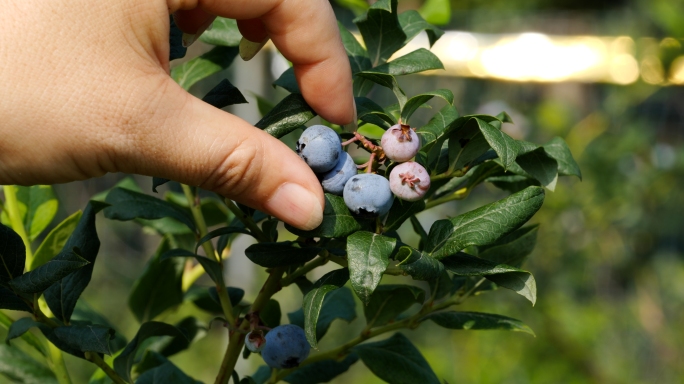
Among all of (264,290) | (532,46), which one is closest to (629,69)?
(532,46)

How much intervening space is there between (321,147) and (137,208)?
0.35 meters

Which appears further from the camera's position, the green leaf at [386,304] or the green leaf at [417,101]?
the green leaf at [386,304]

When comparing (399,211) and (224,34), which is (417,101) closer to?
(399,211)

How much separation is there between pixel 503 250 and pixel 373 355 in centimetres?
21

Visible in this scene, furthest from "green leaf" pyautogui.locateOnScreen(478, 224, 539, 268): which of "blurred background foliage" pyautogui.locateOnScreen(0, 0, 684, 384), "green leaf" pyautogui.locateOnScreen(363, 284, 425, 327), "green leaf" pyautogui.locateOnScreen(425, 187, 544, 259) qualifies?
"blurred background foliage" pyautogui.locateOnScreen(0, 0, 684, 384)

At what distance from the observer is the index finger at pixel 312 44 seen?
677 mm

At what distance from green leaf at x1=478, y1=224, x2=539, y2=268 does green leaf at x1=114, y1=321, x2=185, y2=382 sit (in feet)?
1.25

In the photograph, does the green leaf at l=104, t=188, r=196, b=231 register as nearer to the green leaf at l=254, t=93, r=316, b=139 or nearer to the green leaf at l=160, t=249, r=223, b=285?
the green leaf at l=160, t=249, r=223, b=285

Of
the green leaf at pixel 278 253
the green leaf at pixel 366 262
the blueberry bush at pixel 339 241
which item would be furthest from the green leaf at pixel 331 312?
the green leaf at pixel 366 262

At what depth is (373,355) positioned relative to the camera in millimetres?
866

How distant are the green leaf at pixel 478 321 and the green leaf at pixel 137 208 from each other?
1.13ft

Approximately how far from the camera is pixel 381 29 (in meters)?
0.79

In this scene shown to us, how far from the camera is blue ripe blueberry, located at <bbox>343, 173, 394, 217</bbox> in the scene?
60 cm

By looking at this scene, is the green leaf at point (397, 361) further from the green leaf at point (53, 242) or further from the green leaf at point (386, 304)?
the green leaf at point (53, 242)
